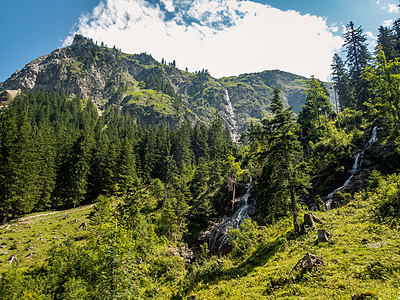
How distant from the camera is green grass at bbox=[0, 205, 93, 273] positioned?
2636 centimetres

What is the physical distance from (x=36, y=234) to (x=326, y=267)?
39984 mm

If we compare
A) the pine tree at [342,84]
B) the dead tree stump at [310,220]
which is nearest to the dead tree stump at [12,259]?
the dead tree stump at [310,220]

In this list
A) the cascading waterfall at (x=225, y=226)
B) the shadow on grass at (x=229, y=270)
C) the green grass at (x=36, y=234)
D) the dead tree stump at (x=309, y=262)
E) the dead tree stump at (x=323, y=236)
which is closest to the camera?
the dead tree stump at (x=309, y=262)

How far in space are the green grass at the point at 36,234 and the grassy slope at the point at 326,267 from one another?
2298 centimetres

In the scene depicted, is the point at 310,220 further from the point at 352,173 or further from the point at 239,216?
the point at 239,216

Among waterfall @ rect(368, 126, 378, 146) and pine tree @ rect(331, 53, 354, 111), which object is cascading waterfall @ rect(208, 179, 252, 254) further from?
pine tree @ rect(331, 53, 354, 111)

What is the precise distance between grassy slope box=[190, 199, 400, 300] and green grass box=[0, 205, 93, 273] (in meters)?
23.0

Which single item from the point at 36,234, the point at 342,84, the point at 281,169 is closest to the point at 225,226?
the point at 281,169

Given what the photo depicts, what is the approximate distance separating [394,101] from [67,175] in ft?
228

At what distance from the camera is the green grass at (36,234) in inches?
1038

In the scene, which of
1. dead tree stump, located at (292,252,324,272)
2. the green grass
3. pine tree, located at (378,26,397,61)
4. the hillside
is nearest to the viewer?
the hillside

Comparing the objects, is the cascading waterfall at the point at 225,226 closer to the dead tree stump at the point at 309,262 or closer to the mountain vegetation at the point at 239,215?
the mountain vegetation at the point at 239,215

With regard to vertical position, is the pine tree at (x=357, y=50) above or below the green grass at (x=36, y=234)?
above

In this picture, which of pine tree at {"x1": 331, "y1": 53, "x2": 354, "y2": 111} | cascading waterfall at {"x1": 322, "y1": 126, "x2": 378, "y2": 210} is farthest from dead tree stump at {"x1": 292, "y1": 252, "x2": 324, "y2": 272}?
pine tree at {"x1": 331, "y1": 53, "x2": 354, "y2": 111}
